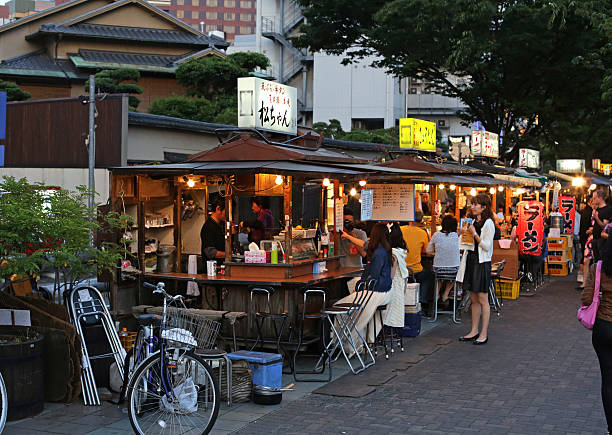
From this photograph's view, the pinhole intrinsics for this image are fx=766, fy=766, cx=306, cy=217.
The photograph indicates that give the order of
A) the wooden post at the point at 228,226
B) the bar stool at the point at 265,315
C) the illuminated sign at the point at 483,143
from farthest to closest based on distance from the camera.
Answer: the illuminated sign at the point at 483,143 < the wooden post at the point at 228,226 < the bar stool at the point at 265,315

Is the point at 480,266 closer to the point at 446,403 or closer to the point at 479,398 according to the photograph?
the point at 479,398

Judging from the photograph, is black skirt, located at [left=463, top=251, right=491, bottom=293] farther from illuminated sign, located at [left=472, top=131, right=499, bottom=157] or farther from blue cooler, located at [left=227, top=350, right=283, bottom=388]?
illuminated sign, located at [left=472, top=131, right=499, bottom=157]

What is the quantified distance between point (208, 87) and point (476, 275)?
26.3 meters

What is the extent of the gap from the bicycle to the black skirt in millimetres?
5574

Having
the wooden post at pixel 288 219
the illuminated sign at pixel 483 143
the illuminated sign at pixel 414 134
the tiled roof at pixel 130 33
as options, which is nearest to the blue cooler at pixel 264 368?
the wooden post at pixel 288 219

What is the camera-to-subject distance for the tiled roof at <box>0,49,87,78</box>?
36.1m

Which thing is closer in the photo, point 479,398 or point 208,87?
point 479,398

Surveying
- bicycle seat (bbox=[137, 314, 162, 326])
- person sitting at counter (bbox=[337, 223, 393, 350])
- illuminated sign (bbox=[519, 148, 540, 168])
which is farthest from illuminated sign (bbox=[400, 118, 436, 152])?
bicycle seat (bbox=[137, 314, 162, 326])

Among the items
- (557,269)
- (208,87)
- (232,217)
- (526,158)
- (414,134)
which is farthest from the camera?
(208,87)

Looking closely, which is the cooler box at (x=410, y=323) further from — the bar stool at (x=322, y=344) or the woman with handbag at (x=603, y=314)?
the woman with handbag at (x=603, y=314)

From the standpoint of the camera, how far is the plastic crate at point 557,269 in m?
21.3

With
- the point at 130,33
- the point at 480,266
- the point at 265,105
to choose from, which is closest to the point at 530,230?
the point at 480,266

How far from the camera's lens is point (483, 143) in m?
24.5

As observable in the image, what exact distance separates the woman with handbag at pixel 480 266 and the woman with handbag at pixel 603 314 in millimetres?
4837
